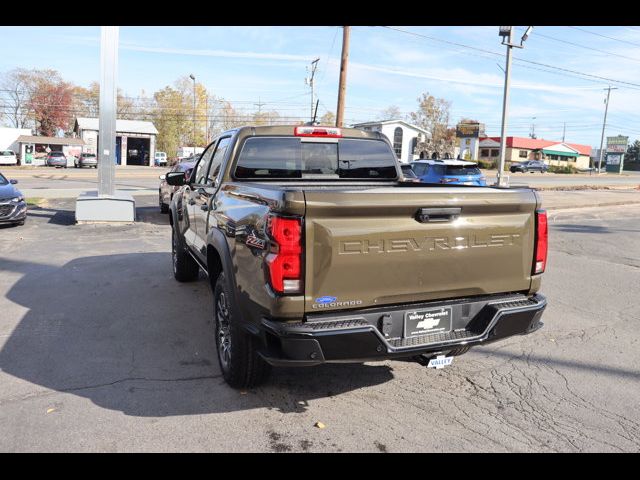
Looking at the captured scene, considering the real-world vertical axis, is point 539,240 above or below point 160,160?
below

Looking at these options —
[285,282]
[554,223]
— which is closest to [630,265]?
Answer: [554,223]

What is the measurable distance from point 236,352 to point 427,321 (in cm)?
139

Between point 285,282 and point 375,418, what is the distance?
124cm

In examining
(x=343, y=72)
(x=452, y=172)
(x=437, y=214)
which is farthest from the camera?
(x=343, y=72)

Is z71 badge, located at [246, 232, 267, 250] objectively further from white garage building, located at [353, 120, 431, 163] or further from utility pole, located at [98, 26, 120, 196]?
white garage building, located at [353, 120, 431, 163]

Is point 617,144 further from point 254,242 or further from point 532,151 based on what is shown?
point 254,242

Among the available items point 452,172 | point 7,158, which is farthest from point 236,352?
point 7,158

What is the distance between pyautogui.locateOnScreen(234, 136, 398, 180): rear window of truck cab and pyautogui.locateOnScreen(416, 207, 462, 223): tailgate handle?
180 centimetres

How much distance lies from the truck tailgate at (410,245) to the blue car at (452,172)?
42.2ft

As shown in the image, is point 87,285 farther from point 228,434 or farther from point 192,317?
point 228,434

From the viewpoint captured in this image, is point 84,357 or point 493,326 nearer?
point 493,326

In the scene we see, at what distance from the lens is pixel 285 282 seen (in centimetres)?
305


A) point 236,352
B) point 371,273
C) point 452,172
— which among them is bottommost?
point 236,352

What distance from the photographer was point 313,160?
4891mm
